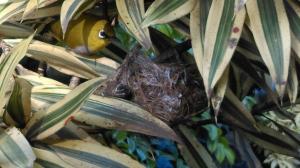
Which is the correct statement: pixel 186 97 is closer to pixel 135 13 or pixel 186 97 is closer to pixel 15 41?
pixel 135 13


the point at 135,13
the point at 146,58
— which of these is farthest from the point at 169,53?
the point at 135,13

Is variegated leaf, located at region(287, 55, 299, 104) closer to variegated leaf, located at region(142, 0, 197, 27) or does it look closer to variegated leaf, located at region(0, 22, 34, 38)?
variegated leaf, located at region(142, 0, 197, 27)

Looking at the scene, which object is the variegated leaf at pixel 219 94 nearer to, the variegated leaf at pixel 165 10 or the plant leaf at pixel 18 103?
the variegated leaf at pixel 165 10

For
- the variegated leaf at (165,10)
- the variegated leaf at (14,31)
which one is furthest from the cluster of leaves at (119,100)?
the variegated leaf at (14,31)

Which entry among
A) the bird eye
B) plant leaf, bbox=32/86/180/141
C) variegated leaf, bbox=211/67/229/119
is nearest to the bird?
the bird eye

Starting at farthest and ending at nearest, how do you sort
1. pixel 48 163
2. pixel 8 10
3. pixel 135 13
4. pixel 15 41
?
pixel 15 41 → pixel 8 10 → pixel 135 13 → pixel 48 163
